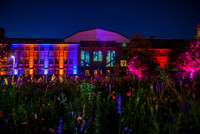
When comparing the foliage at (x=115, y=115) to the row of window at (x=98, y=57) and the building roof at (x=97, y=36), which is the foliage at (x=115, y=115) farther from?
the building roof at (x=97, y=36)

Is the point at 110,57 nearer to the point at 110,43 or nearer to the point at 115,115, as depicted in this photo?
the point at 110,43

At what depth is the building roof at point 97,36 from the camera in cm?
3888

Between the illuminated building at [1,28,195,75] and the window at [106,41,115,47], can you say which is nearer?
the illuminated building at [1,28,195,75]

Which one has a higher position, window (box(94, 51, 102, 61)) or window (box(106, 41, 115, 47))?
window (box(106, 41, 115, 47))

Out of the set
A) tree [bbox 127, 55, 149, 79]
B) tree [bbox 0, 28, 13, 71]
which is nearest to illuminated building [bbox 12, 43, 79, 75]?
tree [bbox 0, 28, 13, 71]

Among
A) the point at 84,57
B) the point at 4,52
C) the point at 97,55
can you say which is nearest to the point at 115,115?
the point at 4,52

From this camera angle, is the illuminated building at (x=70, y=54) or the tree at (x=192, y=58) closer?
the tree at (x=192, y=58)

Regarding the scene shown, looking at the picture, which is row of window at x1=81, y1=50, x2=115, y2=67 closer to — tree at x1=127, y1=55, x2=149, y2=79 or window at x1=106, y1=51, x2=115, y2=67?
window at x1=106, y1=51, x2=115, y2=67

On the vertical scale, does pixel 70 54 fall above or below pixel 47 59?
above

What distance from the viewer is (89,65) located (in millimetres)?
38500

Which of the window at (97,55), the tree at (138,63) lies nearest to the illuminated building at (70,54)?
the window at (97,55)

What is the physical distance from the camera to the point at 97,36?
1555 inches

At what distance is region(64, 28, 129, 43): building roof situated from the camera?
38875 millimetres

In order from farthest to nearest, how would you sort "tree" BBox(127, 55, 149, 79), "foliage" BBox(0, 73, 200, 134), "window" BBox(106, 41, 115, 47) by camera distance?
"window" BBox(106, 41, 115, 47)
"tree" BBox(127, 55, 149, 79)
"foliage" BBox(0, 73, 200, 134)
